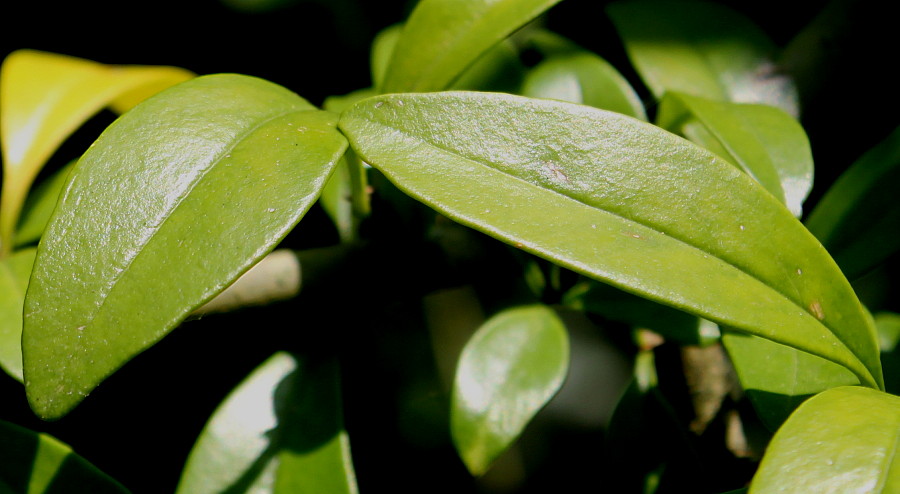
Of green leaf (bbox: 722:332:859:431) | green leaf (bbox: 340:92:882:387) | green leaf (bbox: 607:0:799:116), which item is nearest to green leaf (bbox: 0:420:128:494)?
green leaf (bbox: 340:92:882:387)

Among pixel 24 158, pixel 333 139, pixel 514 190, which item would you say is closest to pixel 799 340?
pixel 514 190

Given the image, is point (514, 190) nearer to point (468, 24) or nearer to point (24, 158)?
point (468, 24)

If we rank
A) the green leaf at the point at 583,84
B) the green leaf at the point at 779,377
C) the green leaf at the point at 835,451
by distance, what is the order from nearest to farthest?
the green leaf at the point at 835,451 → the green leaf at the point at 779,377 → the green leaf at the point at 583,84

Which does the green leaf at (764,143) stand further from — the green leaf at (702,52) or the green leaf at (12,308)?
the green leaf at (12,308)

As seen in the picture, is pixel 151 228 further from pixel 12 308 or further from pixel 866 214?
pixel 866 214

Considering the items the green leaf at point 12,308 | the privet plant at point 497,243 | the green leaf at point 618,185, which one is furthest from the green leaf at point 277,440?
the green leaf at point 618,185

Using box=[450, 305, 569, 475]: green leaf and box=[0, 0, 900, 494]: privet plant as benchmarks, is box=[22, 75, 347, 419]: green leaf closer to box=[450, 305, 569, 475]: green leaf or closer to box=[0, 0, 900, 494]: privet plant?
box=[0, 0, 900, 494]: privet plant
